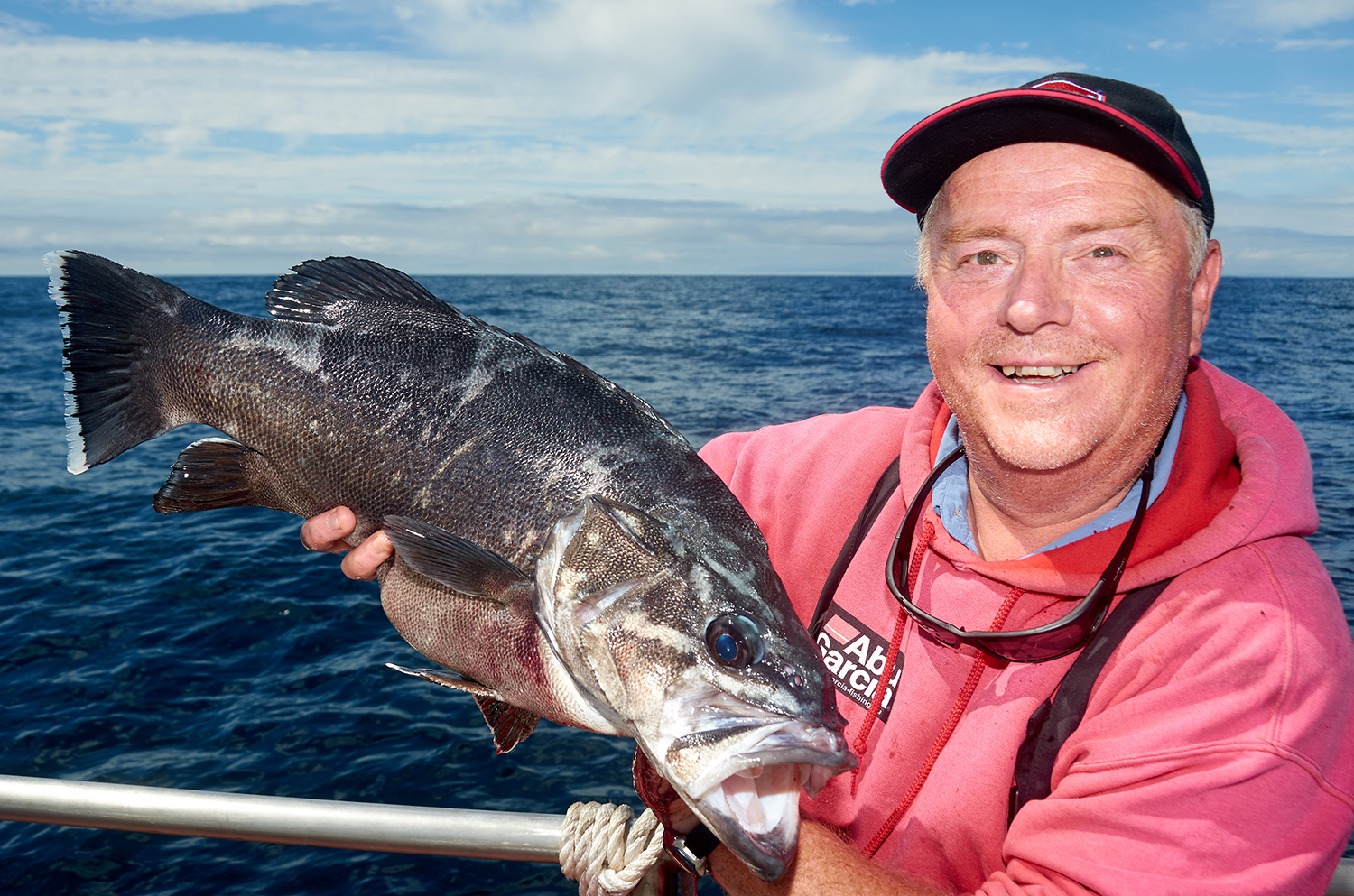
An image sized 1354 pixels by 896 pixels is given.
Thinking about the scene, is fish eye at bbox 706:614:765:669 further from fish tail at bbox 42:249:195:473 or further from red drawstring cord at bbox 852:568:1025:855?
fish tail at bbox 42:249:195:473

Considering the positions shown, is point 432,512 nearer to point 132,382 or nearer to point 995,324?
point 132,382

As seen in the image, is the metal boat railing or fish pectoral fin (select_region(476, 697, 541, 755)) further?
fish pectoral fin (select_region(476, 697, 541, 755))

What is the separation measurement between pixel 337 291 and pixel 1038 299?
2.03 meters

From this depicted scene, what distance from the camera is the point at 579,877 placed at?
6.50 ft

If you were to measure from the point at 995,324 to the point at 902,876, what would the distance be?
54.0 inches

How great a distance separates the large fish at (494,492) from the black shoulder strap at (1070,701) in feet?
1.56

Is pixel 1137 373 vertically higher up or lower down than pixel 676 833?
higher up

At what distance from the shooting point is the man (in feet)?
5.32

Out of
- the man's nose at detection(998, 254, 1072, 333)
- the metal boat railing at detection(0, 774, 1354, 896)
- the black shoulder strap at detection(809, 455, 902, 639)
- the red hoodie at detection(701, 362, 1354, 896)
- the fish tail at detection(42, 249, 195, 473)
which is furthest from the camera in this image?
the black shoulder strap at detection(809, 455, 902, 639)

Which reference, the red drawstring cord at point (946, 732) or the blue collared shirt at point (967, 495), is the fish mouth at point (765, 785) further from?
the blue collared shirt at point (967, 495)

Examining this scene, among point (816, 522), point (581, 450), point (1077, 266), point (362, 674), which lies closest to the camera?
point (1077, 266)

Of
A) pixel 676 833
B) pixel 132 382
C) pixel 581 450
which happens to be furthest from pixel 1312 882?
pixel 132 382

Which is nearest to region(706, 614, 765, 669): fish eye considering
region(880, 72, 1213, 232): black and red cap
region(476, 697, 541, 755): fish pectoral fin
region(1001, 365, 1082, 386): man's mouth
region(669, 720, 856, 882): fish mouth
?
region(669, 720, 856, 882): fish mouth

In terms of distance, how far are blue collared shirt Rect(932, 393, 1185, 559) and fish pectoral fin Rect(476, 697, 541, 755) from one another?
1.33 m
